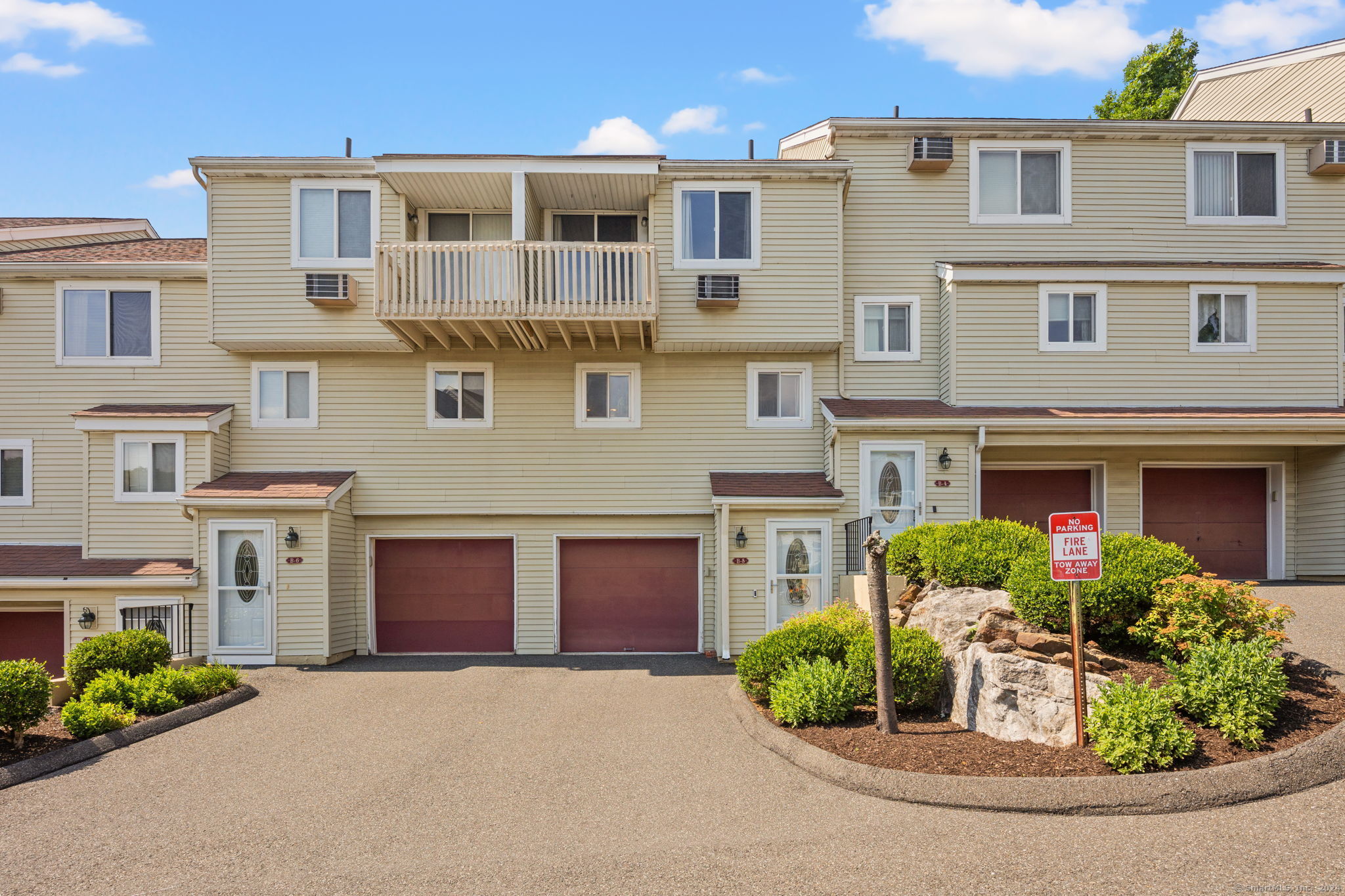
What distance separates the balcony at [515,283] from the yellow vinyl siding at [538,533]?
137 inches

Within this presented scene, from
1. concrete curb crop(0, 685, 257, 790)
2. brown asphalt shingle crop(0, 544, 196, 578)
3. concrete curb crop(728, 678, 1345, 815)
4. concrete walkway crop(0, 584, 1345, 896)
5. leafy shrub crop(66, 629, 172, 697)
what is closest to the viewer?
concrete walkway crop(0, 584, 1345, 896)

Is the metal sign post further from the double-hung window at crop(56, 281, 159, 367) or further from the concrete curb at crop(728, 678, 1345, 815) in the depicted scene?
the double-hung window at crop(56, 281, 159, 367)

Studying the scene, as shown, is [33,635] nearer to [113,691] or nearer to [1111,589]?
[113,691]

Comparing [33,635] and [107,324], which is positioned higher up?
[107,324]

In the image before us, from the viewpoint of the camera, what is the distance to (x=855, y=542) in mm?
13453

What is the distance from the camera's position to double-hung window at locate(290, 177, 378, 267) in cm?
1431

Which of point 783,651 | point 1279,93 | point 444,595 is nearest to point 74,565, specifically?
point 444,595

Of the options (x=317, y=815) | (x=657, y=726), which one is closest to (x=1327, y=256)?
(x=657, y=726)

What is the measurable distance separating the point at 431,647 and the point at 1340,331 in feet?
54.1

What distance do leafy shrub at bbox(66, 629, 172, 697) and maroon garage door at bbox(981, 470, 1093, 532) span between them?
1316 centimetres

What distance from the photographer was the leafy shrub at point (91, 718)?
876 centimetres

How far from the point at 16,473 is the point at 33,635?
9.28ft

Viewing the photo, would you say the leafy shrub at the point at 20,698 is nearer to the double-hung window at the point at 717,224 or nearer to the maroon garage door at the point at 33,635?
the maroon garage door at the point at 33,635

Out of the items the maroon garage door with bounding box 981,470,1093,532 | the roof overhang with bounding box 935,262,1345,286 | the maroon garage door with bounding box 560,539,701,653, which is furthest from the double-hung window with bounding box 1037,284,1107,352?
the maroon garage door with bounding box 560,539,701,653
